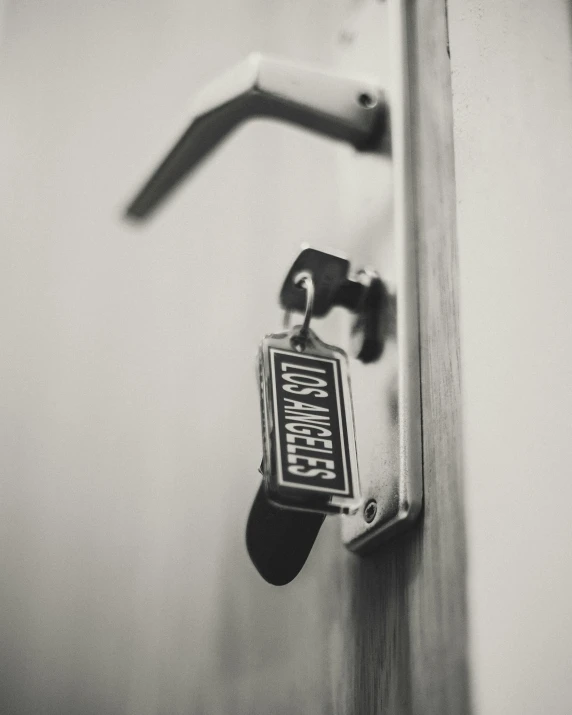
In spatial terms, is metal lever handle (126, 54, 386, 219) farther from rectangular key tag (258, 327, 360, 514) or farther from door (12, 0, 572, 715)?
rectangular key tag (258, 327, 360, 514)

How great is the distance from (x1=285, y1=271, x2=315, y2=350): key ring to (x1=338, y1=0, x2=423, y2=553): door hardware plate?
4cm


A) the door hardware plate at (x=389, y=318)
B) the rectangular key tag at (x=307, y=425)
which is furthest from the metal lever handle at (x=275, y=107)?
the rectangular key tag at (x=307, y=425)

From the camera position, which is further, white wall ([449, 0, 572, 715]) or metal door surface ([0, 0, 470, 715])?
metal door surface ([0, 0, 470, 715])

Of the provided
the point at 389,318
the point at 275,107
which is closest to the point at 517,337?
the point at 389,318

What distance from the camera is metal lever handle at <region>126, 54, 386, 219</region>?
0.45 metres

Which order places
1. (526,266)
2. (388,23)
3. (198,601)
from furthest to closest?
(198,601), (388,23), (526,266)

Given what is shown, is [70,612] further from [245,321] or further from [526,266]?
[526,266]

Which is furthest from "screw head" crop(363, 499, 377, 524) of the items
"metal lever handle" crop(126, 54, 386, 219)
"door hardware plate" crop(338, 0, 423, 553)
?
"metal lever handle" crop(126, 54, 386, 219)

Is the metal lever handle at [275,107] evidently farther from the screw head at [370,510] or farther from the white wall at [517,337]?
the screw head at [370,510]

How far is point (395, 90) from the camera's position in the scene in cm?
47

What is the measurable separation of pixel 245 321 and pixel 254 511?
0.26m

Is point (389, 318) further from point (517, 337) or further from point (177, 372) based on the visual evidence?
point (177, 372)

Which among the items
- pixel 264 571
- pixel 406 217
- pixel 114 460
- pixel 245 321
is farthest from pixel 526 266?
pixel 114 460

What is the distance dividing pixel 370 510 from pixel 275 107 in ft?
0.73
